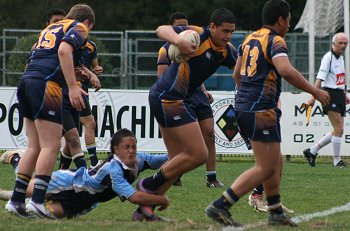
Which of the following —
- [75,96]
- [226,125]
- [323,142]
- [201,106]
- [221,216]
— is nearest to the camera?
[75,96]

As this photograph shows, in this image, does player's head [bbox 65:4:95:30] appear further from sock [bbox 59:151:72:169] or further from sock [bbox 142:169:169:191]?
sock [bbox 59:151:72:169]

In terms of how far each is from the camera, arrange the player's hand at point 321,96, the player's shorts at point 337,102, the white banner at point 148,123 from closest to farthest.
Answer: the player's hand at point 321,96
the player's shorts at point 337,102
the white banner at point 148,123

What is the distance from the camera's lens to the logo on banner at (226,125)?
16672 millimetres

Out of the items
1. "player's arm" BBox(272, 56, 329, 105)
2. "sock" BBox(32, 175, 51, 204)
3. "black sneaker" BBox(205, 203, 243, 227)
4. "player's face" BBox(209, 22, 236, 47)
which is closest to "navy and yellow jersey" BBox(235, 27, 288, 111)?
"player's arm" BBox(272, 56, 329, 105)

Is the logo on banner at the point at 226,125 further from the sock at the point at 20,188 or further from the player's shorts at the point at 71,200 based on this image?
the sock at the point at 20,188

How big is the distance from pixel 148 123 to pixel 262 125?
8873 mm

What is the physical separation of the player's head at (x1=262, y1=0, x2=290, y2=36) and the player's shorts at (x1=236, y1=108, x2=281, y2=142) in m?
0.68

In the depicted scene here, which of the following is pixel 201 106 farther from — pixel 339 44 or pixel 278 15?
pixel 339 44

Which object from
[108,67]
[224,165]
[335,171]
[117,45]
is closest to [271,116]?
[335,171]

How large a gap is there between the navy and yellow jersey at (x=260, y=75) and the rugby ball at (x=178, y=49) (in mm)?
423

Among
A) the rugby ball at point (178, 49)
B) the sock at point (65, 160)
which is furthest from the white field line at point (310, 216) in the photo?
the sock at point (65, 160)

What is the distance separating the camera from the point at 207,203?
10.1 meters

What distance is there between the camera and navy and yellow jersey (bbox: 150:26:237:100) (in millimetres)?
8305

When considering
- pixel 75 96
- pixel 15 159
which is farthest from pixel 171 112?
pixel 15 159
